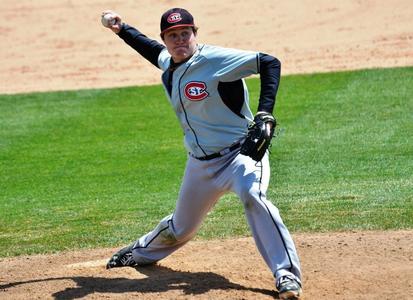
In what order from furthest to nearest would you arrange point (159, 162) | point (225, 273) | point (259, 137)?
point (159, 162) → point (225, 273) → point (259, 137)

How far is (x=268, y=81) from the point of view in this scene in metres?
5.98

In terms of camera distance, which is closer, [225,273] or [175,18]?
[175,18]

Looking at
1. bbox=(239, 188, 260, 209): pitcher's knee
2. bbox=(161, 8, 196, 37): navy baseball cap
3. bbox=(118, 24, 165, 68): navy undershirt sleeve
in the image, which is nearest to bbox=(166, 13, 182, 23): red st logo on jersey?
bbox=(161, 8, 196, 37): navy baseball cap

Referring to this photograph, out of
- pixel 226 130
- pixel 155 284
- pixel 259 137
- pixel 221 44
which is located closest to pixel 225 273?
pixel 155 284

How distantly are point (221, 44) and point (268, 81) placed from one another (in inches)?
460

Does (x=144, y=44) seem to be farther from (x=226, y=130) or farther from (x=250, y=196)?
(x=250, y=196)

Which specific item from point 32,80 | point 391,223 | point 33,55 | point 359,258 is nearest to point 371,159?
point 391,223

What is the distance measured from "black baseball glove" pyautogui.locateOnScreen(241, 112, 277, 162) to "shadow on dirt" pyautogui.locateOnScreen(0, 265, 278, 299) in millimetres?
927

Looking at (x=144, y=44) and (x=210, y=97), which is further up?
(x=144, y=44)

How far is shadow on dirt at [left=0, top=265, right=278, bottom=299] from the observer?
628cm

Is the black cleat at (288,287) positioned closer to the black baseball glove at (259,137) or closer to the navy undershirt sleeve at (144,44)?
the black baseball glove at (259,137)

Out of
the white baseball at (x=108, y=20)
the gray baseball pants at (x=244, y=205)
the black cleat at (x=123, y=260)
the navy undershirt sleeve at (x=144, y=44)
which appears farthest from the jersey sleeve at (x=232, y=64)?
the black cleat at (x=123, y=260)

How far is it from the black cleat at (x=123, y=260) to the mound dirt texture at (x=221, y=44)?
0.29 ft

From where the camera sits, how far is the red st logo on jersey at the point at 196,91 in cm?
611
